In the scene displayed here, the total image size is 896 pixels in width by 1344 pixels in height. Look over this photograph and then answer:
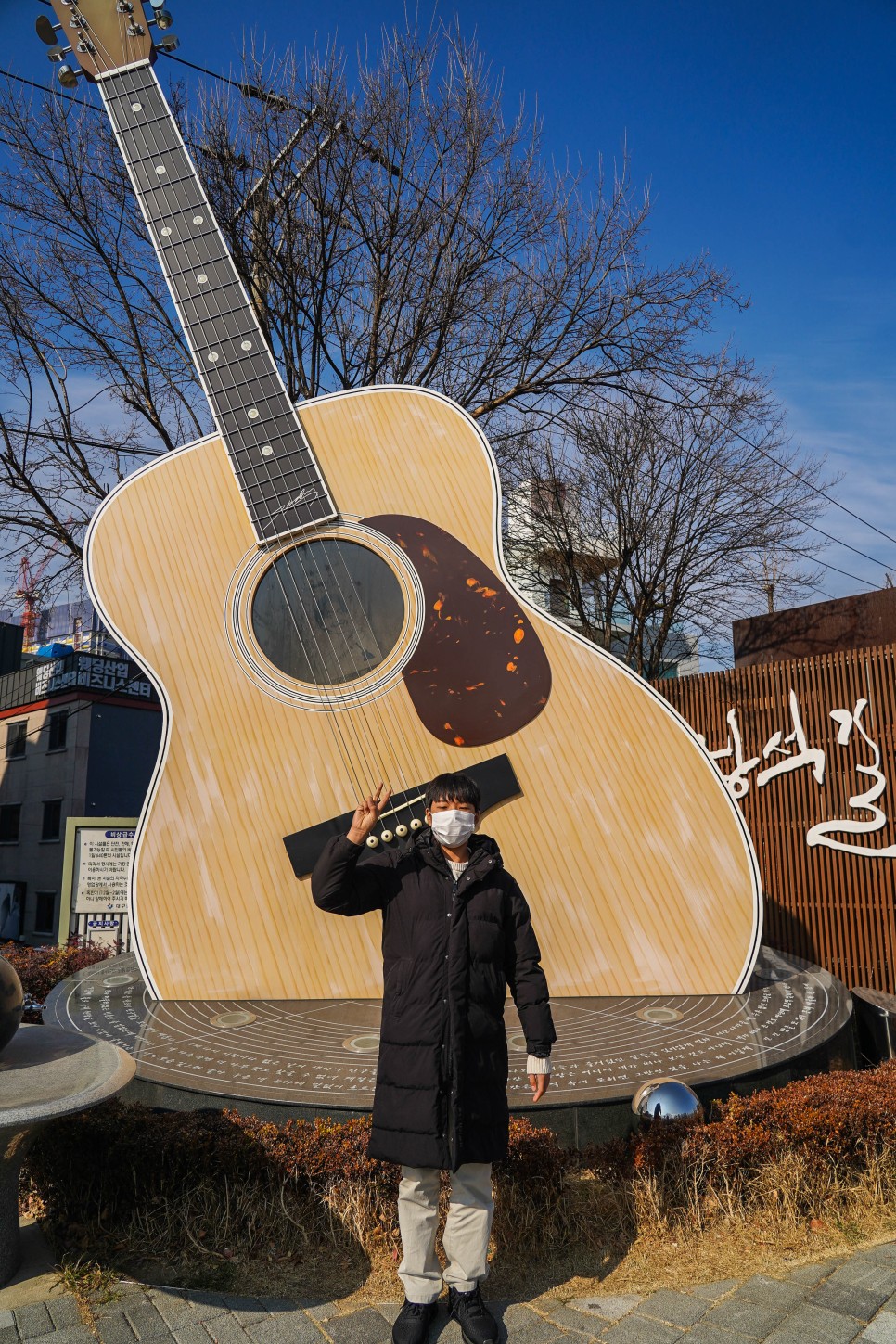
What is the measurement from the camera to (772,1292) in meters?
3.00

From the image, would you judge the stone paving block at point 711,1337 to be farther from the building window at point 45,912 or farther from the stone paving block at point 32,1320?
the building window at point 45,912

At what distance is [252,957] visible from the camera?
486 centimetres

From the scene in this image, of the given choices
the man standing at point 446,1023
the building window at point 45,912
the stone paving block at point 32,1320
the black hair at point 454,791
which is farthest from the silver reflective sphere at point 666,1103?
the building window at point 45,912

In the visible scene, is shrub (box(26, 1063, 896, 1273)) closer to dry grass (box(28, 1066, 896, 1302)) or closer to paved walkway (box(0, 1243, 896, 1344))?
dry grass (box(28, 1066, 896, 1302))

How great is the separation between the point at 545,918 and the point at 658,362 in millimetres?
7709

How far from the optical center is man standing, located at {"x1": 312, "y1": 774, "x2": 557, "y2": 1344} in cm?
276

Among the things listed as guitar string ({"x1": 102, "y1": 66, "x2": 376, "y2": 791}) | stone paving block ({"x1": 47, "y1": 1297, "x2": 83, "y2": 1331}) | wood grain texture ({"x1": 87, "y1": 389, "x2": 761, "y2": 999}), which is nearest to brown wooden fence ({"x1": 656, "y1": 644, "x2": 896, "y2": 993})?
wood grain texture ({"x1": 87, "y1": 389, "x2": 761, "y2": 999})

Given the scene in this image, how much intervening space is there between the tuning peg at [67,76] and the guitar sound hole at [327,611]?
405 cm

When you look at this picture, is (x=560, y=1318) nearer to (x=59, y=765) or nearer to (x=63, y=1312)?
(x=63, y=1312)

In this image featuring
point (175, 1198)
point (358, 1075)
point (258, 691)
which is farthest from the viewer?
point (258, 691)

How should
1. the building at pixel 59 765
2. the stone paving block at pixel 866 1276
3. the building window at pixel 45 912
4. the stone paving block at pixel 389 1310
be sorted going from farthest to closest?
the building window at pixel 45 912 < the building at pixel 59 765 < the stone paving block at pixel 866 1276 < the stone paving block at pixel 389 1310

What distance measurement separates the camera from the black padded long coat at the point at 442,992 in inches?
109

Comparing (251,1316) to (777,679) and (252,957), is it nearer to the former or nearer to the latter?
(252,957)

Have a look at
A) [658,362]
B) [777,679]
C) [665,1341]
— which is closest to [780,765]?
[777,679]
